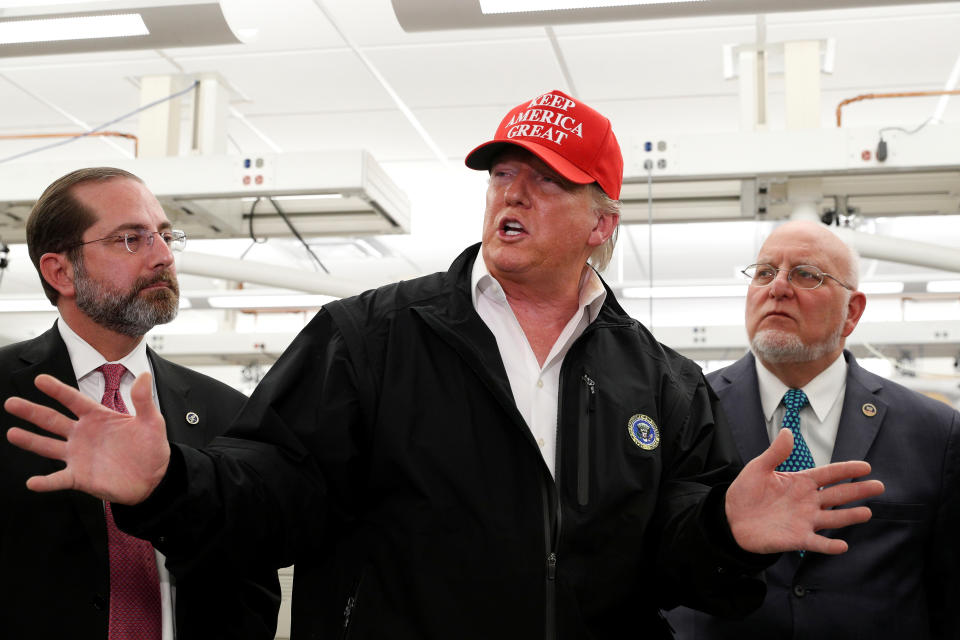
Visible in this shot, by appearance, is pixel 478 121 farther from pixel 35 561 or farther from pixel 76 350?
pixel 35 561

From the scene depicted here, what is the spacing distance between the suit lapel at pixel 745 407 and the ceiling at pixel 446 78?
1053 millimetres

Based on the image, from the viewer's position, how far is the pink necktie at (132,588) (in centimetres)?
152

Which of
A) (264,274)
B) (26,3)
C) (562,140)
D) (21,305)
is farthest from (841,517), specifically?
(21,305)

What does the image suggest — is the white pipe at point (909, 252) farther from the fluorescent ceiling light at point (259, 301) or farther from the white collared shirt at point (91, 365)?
the fluorescent ceiling light at point (259, 301)

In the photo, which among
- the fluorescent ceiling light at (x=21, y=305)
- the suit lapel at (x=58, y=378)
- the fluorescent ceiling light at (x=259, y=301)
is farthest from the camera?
the fluorescent ceiling light at (x=21, y=305)

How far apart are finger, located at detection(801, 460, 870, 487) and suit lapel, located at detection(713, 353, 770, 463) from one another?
564 millimetres

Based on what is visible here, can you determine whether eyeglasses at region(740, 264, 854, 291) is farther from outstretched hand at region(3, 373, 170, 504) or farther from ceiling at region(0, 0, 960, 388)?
outstretched hand at region(3, 373, 170, 504)

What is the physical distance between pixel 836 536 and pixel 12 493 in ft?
4.72

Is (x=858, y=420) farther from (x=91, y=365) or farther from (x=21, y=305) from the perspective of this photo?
(x=21, y=305)

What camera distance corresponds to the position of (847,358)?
2.06 meters

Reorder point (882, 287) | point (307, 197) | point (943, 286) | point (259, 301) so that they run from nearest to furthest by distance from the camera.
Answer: point (307, 197), point (882, 287), point (943, 286), point (259, 301)

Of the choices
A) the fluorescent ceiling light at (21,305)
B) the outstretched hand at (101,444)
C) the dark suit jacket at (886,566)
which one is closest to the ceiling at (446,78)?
the fluorescent ceiling light at (21,305)

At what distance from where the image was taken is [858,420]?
1876 millimetres

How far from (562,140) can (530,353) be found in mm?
381
